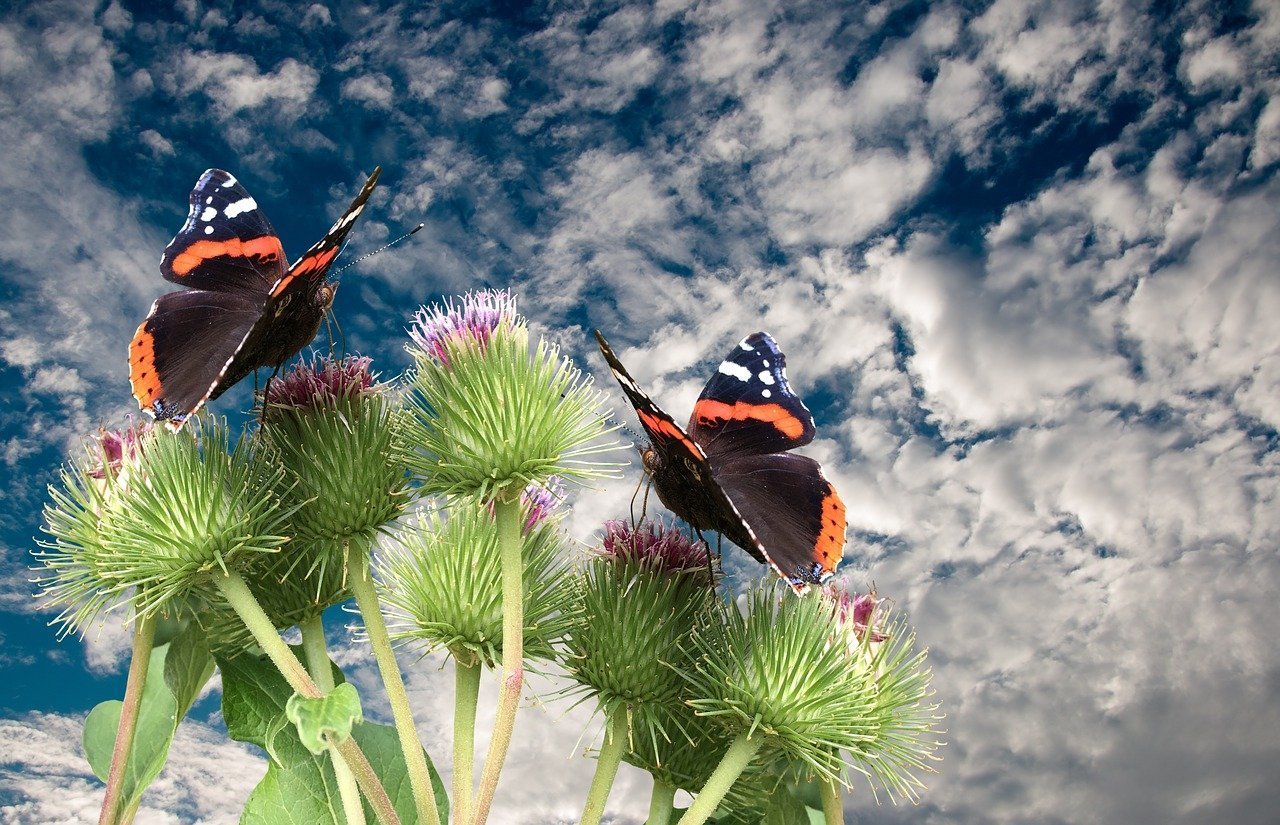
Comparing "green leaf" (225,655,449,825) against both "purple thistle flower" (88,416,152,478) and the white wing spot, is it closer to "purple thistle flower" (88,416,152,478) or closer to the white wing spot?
"purple thistle flower" (88,416,152,478)

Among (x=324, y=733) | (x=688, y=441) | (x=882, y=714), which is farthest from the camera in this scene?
(x=882, y=714)

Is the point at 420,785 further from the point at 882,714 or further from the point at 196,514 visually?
the point at 882,714

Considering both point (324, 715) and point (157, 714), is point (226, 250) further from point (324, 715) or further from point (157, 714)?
point (324, 715)

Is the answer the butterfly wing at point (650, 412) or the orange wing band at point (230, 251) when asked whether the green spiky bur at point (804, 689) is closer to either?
the butterfly wing at point (650, 412)

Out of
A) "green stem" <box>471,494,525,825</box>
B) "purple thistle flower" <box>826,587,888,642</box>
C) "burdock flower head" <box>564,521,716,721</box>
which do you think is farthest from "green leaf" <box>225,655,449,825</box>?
"purple thistle flower" <box>826,587,888,642</box>

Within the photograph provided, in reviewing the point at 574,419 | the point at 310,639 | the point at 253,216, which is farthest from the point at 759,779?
the point at 253,216

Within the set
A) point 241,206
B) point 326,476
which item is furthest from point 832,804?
point 241,206
